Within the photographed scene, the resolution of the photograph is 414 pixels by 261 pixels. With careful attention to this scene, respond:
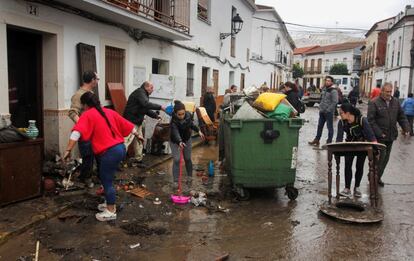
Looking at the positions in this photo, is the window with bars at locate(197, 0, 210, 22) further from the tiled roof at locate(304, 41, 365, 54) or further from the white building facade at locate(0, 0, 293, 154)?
the tiled roof at locate(304, 41, 365, 54)

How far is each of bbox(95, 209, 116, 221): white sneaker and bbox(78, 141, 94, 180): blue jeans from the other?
131cm

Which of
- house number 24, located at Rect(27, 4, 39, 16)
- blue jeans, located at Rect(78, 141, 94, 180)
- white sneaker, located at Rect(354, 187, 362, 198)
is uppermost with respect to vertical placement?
house number 24, located at Rect(27, 4, 39, 16)

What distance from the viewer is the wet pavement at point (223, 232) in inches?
165

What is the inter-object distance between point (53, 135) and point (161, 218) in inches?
117

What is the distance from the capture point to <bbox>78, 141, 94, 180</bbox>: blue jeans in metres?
6.14

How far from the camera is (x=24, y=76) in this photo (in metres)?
6.90

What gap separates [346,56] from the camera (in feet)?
215

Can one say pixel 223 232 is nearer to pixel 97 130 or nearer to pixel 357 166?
pixel 97 130

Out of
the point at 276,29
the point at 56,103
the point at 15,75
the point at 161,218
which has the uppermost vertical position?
the point at 276,29

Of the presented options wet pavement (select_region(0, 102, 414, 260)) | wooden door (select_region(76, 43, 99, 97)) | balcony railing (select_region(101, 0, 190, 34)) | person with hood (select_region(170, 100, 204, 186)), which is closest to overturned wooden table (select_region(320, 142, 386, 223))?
wet pavement (select_region(0, 102, 414, 260))

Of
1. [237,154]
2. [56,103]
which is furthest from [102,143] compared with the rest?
[56,103]

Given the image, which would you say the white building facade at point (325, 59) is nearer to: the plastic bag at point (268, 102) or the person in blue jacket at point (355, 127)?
the person in blue jacket at point (355, 127)

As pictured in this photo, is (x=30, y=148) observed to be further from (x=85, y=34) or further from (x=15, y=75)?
(x=85, y=34)

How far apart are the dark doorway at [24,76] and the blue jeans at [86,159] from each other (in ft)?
4.66
